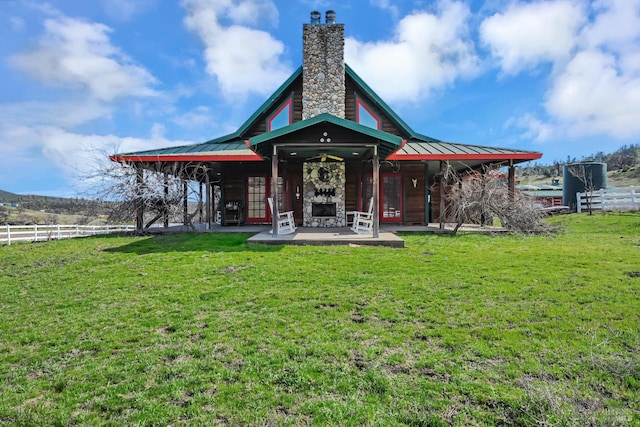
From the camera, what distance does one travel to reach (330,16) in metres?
12.3

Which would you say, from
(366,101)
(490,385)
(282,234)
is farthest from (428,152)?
(490,385)

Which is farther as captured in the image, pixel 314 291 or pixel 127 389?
pixel 314 291

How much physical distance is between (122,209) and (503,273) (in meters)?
11.5

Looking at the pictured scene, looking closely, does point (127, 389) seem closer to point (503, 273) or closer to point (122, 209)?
point (503, 273)

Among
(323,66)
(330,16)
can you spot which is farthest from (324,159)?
(330,16)

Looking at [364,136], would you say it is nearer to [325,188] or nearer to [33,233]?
[325,188]

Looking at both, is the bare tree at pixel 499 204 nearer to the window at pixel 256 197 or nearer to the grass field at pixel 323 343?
the grass field at pixel 323 343

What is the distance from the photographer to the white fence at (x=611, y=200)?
620 inches

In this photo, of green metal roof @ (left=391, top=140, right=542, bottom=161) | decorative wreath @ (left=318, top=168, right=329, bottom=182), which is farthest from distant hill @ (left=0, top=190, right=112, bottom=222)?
green metal roof @ (left=391, top=140, right=542, bottom=161)

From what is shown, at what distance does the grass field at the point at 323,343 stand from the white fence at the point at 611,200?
41.9 feet

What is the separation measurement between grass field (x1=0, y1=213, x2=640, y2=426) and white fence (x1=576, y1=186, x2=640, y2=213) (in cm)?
1277

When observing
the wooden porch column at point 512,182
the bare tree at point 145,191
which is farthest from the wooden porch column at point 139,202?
the wooden porch column at point 512,182

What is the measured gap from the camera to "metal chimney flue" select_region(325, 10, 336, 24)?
12266 millimetres

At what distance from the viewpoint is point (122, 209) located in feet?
37.8
